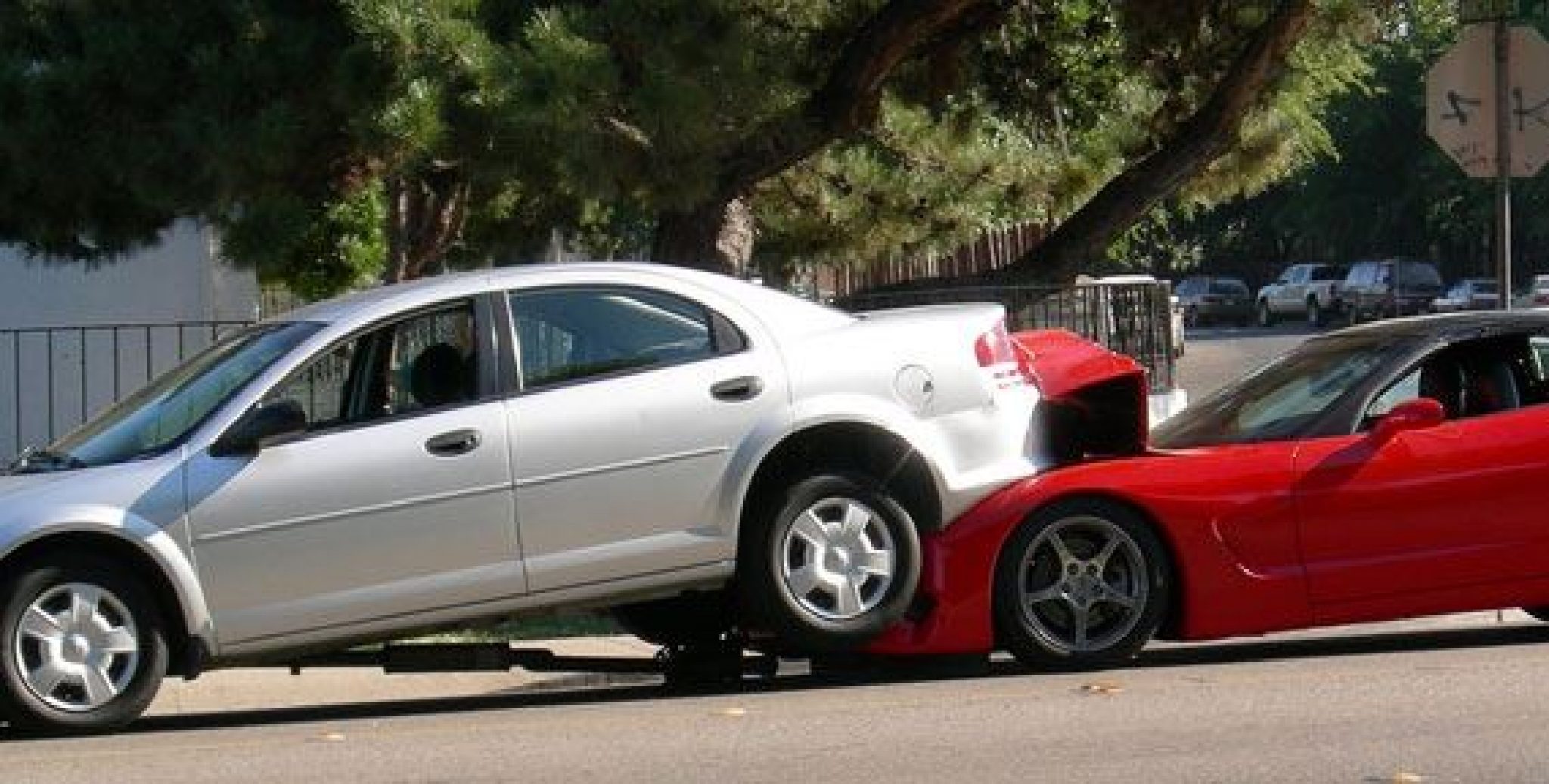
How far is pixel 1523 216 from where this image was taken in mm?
66750

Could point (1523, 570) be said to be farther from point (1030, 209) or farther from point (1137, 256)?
point (1137, 256)

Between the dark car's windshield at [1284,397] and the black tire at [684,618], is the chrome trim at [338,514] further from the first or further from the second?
the dark car's windshield at [1284,397]

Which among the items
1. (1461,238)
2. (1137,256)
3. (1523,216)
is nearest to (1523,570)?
(1523,216)

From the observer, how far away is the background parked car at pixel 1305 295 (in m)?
63.2

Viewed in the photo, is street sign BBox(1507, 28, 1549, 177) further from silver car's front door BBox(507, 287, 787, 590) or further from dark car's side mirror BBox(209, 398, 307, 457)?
dark car's side mirror BBox(209, 398, 307, 457)

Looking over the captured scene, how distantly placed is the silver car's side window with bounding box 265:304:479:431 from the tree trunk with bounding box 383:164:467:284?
277 inches

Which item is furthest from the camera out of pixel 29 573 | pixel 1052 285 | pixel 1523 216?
pixel 1523 216

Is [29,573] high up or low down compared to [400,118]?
down

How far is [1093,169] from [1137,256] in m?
65.6

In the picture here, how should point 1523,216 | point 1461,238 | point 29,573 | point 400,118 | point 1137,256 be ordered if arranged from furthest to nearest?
point 1137,256
point 1461,238
point 1523,216
point 400,118
point 29,573

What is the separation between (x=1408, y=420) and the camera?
1048 centimetres

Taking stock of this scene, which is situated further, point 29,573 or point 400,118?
point 400,118

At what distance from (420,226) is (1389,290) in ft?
141

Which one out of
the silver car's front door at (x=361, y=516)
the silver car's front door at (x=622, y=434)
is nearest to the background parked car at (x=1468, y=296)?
the silver car's front door at (x=622, y=434)
